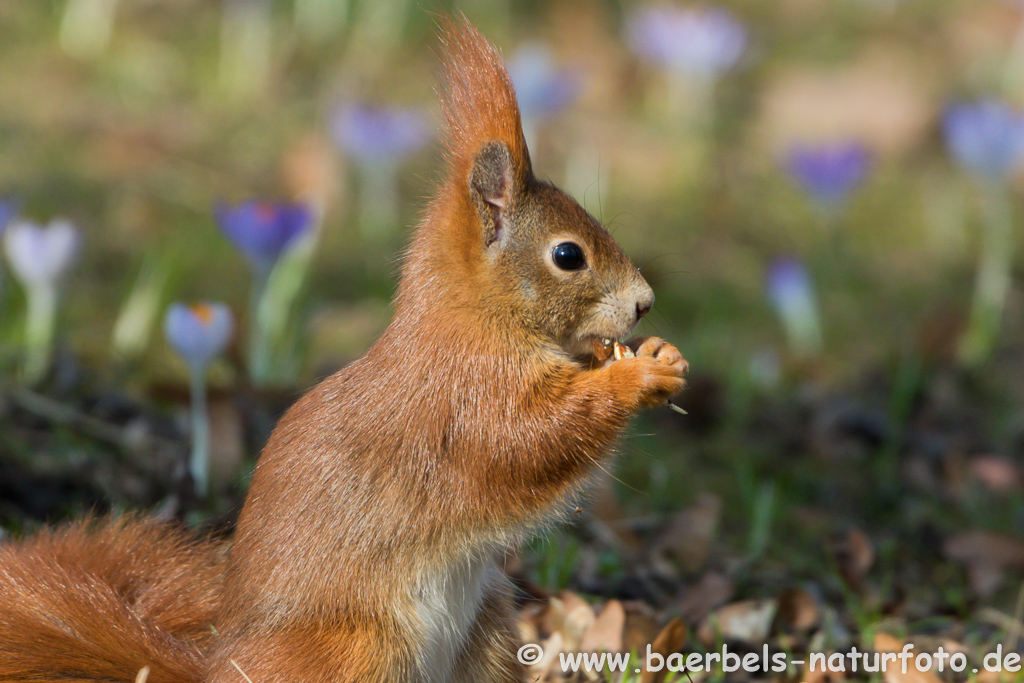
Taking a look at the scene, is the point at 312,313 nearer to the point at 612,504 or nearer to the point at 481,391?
the point at 612,504

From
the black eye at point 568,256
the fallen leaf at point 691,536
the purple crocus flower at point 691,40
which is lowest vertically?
the fallen leaf at point 691,536

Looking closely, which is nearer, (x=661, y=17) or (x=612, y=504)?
(x=612, y=504)

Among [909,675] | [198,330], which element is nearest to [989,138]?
[909,675]

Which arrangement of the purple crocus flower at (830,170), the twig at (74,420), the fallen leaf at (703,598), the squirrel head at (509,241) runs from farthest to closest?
the purple crocus flower at (830,170) < the twig at (74,420) < the fallen leaf at (703,598) < the squirrel head at (509,241)

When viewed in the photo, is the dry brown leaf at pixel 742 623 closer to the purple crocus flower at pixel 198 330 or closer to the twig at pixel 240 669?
the twig at pixel 240 669

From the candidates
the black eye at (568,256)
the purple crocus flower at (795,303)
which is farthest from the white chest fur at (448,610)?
the purple crocus flower at (795,303)

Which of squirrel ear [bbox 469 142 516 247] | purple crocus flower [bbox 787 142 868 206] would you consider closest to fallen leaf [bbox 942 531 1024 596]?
squirrel ear [bbox 469 142 516 247]

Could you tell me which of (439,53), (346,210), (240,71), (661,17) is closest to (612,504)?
(439,53)
